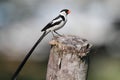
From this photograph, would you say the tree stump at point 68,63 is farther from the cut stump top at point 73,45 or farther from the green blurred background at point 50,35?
the green blurred background at point 50,35

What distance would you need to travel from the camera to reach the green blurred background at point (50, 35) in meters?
10.5

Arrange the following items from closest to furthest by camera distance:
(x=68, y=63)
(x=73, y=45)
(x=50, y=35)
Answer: (x=68, y=63), (x=73, y=45), (x=50, y=35)

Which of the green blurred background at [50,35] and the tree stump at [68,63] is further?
the green blurred background at [50,35]

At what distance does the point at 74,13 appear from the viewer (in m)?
11.4

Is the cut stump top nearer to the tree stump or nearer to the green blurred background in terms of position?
the tree stump

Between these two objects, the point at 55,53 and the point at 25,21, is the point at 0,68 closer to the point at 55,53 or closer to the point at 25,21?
the point at 25,21

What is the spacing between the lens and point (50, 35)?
10570 millimetres

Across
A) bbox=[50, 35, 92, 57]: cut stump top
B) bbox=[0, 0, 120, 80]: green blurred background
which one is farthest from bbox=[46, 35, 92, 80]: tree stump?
bbox=[0, 0, 120, 80]: green blurred background

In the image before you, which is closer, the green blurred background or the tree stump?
the tree stump

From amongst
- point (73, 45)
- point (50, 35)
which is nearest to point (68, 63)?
point (73, 45)

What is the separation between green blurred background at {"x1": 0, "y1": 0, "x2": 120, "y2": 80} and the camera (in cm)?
1048

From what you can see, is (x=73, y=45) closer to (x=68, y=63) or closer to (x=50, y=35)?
(x=68, y=63)

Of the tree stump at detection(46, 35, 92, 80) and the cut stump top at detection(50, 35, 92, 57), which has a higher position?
the cut stump top at detection(50, 35, 92, 57)

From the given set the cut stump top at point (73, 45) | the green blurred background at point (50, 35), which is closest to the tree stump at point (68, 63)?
the cut stump top at point (73, 45)
